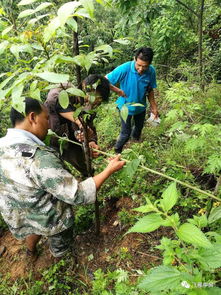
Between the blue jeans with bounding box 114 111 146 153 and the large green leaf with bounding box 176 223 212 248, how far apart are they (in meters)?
2.69

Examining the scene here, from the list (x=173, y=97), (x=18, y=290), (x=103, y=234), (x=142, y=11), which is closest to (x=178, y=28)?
(x=142, y=11)

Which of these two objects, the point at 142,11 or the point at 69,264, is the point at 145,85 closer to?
the point at 142,11

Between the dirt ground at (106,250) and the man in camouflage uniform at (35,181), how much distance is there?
481mm

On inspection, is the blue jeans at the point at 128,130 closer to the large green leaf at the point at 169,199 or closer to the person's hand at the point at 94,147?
the person's hand at the point at 94,147

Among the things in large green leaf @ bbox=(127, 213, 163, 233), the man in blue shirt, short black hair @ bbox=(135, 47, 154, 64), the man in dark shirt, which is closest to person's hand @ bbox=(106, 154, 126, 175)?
the man in dark shirt

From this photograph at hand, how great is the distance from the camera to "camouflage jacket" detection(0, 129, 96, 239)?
163cm

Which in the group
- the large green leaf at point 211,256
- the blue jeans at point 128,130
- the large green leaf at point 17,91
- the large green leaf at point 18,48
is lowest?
the blue jeans at point 128,130

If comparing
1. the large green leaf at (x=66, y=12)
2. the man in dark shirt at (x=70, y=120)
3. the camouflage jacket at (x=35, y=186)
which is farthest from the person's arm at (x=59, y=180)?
the large green leaf at (x=66, y=12)

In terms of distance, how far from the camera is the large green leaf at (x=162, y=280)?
2.57 ft

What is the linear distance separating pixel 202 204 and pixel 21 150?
1832 mm

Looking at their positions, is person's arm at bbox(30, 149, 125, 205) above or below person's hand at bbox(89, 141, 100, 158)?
above

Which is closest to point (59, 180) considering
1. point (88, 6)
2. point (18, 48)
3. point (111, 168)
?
point (111, 168)

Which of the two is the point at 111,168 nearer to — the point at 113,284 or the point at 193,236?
the point at 193,236

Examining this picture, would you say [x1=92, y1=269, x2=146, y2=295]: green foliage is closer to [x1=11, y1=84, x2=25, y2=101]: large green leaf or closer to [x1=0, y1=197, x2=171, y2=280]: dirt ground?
[x1=0, y1=197, x2=171, y2=280]: dirt ground
